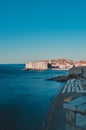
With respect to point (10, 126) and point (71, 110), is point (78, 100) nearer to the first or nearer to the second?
point (71, 110)

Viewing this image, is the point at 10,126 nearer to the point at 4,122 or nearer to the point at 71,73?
the point at 4,122

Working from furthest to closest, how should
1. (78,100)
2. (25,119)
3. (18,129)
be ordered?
(25,119) < (18,129) < (78,100)

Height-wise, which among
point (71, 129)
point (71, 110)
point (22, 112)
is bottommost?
point (22, 112)

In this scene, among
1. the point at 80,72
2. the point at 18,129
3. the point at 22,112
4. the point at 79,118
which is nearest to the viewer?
the point at 79,118

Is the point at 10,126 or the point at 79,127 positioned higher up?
the point at 79,127

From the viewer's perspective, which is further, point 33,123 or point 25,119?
point 25,119

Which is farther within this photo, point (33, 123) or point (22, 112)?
point (22, 112)

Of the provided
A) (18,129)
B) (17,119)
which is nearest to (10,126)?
(18,129)

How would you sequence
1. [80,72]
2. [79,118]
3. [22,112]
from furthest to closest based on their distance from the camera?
1. [80,72]
2. [22,112]
3. [79,118]

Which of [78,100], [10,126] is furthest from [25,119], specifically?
[78,100]

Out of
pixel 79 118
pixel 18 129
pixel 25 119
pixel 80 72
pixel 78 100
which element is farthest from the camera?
pixel 80 72
